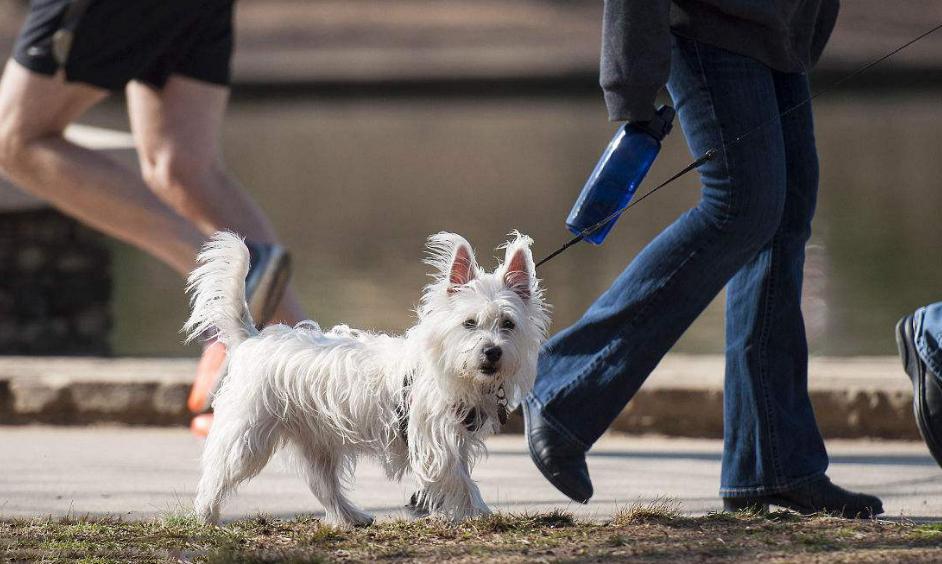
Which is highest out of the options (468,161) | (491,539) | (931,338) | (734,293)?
(468,161)

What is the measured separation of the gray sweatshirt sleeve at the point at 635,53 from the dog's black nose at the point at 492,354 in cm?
72

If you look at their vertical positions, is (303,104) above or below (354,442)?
above

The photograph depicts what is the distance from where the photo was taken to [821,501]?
4051 mm

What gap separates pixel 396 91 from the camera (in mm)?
31281

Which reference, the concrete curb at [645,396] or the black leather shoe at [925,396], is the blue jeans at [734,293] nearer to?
the black leather shoe at [925,396]

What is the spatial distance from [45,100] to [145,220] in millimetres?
546

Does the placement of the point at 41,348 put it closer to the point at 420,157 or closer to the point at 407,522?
the point at 407,522

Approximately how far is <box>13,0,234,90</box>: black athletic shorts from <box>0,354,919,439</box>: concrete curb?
1.29 meters

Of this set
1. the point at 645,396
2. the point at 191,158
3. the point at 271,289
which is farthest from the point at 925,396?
the point at 191,158

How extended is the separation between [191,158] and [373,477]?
4.56ft

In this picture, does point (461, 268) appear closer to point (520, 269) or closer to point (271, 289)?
point (520, 269)

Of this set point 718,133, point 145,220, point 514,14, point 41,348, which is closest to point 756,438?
point 718,133

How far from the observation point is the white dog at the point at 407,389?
374 centimetres

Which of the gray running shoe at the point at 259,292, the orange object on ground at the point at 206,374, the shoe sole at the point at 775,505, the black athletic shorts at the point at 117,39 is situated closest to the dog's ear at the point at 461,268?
the shoe sole at the point at 775,505
